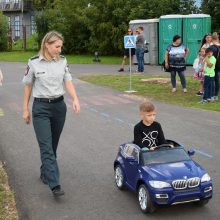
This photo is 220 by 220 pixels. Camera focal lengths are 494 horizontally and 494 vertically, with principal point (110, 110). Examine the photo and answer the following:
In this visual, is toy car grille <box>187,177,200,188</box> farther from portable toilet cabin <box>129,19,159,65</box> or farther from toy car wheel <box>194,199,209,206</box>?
portable toilet cabin <box>129,19,159,65</box>

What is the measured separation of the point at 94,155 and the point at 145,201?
2.74 meters

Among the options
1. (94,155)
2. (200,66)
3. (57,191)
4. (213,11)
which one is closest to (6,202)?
(57,191)

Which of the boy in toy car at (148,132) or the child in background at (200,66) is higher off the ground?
the child in background at (200,66)

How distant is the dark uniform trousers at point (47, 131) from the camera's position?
19.9 feet

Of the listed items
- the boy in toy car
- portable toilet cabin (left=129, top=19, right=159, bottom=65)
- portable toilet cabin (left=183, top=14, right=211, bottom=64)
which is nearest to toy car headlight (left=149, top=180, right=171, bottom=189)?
the boy in toy car

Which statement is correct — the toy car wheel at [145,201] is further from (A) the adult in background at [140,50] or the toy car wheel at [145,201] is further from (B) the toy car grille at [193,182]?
(A) the adult in background at [140,50]

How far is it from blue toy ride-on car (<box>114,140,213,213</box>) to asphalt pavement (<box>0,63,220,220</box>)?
203 mm

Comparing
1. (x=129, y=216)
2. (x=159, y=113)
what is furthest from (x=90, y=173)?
(x=159, y=113)

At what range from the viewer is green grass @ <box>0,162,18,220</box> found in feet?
18.3

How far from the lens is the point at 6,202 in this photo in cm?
599

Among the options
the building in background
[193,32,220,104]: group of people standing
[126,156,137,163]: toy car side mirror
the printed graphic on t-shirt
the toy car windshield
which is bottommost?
[126,156,137,163]: toy car side mirror

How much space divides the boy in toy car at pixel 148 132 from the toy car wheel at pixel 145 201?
0.66 m

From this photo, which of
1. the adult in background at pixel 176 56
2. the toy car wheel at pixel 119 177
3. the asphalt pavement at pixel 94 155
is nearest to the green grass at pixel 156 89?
the asphalt pavement at pixel 94 155

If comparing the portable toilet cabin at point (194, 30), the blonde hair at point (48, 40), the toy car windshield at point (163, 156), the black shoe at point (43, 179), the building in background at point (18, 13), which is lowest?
the black shoe at point (43, 179)
